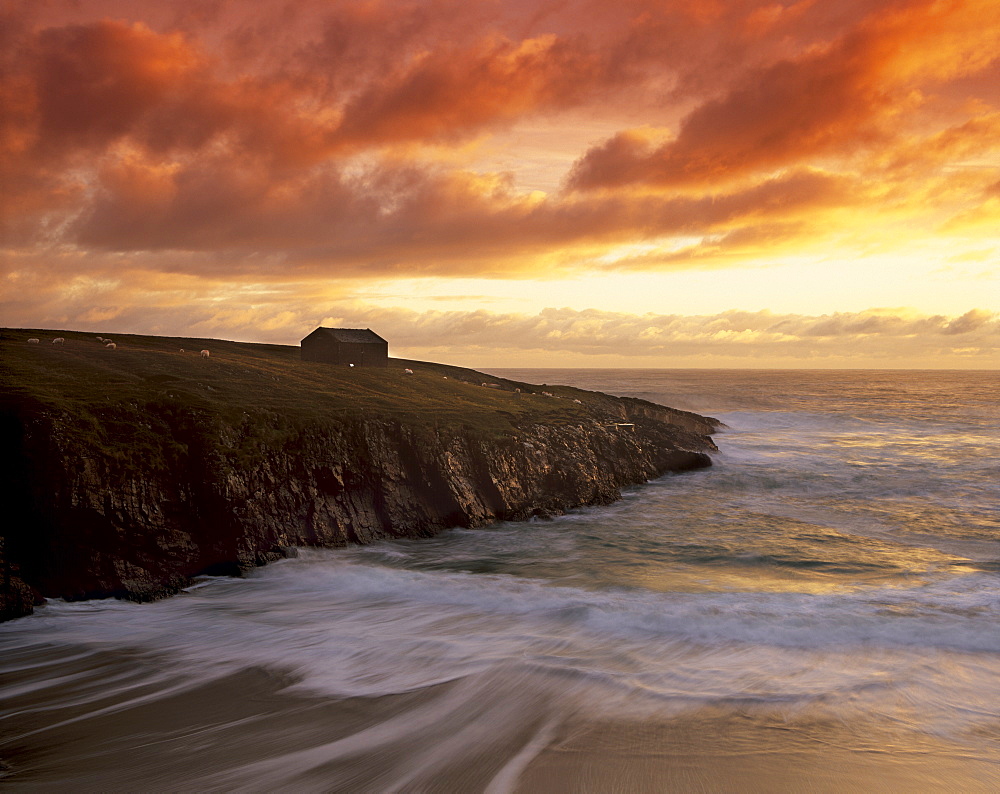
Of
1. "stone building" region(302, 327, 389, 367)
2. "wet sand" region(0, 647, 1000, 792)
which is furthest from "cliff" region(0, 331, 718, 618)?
"stone building" region(302, 327, 389, 367)

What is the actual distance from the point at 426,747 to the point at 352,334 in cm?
5879

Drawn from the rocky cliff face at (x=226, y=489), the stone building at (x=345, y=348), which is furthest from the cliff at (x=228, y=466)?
the stone building at (x=345, y=348)

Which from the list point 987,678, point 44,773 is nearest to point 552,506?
point 987,678

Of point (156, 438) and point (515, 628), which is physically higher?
point (156, 438)

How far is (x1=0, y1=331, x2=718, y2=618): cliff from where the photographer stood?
22297 mm

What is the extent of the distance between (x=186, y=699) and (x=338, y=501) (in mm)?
15078

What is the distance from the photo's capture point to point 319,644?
1842 centimetres

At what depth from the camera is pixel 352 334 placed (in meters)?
67.9

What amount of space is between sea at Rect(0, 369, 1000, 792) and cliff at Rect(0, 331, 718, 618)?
5.47 ft

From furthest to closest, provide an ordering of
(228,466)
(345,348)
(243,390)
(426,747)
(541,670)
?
(345,348) → (243,390) → (228,466) → (541,670) → (426,747)

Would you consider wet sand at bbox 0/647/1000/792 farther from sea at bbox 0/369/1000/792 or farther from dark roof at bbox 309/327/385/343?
dark roof at bbox 309/327/385/343

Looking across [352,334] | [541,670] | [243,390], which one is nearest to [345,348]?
[352,334]

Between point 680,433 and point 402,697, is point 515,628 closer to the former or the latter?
point 402,697

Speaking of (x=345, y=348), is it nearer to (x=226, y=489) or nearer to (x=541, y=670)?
(x=226, y=489)
